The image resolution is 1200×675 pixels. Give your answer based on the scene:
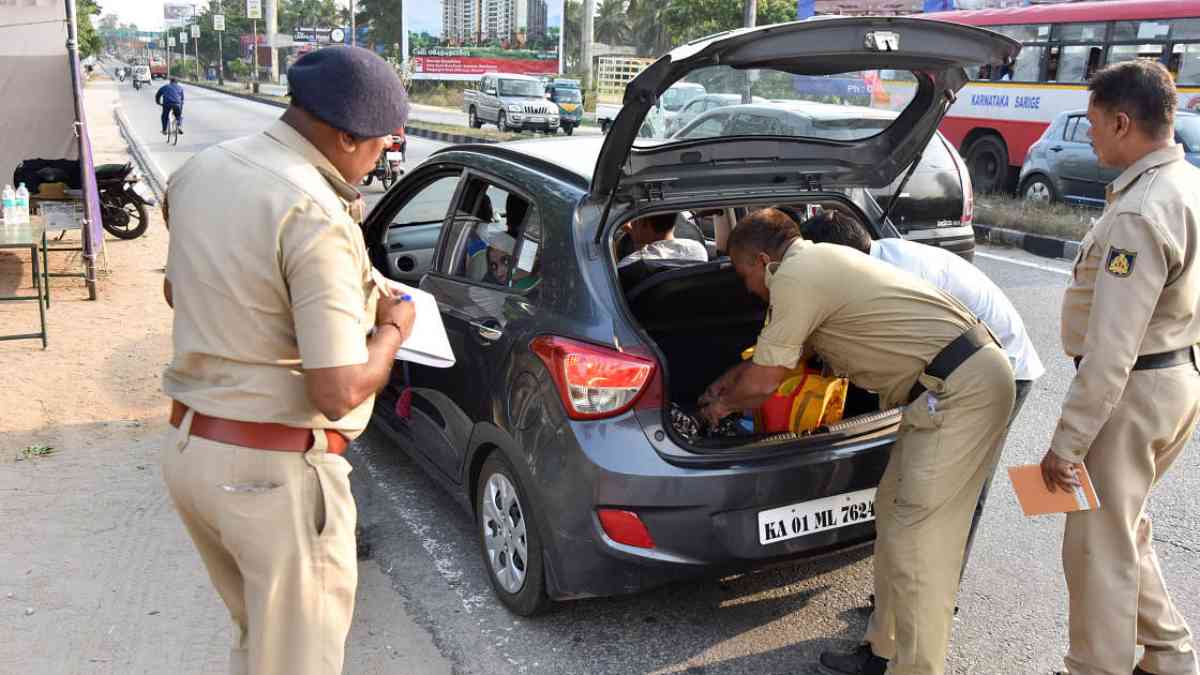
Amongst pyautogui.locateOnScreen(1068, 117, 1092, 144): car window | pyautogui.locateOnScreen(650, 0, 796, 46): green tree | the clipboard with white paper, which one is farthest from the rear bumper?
pyautogui.locateOnScreen(650, 0, 796, 46): green tree

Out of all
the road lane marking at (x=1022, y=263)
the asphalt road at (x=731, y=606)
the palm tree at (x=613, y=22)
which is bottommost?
the asphalt road at (x=731, y=606)

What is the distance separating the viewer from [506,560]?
3363 millimetres

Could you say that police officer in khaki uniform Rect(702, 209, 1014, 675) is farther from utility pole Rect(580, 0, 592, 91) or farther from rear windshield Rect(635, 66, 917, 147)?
utility pole Rect(580, 0, 592, 91)

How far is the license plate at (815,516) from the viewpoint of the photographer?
2963 millimetres

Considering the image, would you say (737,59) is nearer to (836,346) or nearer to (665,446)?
(836,346)

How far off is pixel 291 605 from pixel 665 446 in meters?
1.23

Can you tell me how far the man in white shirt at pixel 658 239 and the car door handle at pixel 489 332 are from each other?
1086mm

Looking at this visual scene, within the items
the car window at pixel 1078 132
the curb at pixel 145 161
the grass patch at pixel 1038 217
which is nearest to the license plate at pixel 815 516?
the grass patch at pixel 1038 217

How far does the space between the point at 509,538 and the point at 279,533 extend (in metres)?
1.40

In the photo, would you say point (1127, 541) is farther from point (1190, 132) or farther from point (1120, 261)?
point (1190, 132)

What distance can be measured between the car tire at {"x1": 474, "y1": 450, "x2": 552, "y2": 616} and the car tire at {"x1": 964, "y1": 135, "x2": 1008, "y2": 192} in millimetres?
14160

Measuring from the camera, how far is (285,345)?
193 cm

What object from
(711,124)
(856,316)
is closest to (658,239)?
(856,316)

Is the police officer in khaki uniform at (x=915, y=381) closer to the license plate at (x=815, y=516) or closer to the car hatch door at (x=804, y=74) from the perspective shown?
the license plate at (x=815, y=516)
